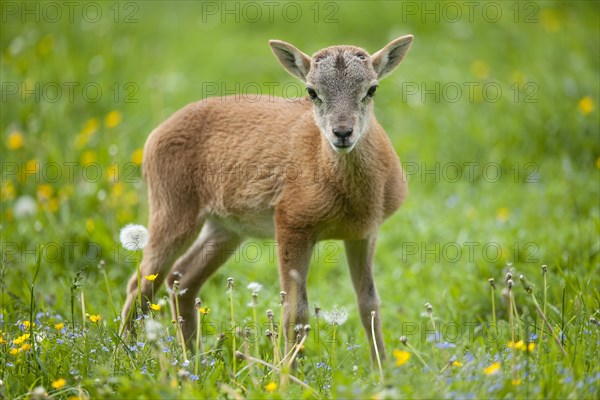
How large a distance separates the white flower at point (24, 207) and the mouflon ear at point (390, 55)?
13.3 ft

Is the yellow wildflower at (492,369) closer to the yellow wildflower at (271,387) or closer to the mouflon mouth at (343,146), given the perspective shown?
the yellow wildflower at (271,387)

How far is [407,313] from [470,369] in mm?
2654

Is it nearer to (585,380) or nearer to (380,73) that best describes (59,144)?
(380,73)

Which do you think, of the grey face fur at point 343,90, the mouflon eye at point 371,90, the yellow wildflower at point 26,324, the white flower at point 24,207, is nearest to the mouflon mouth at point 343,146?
the grey face fur at point 343,90

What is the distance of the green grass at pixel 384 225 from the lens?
454 centimetres

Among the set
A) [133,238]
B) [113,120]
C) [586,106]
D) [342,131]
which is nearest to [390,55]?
[342,131]

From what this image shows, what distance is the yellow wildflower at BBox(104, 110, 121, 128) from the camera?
9.26 m

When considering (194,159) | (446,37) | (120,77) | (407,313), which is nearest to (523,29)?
(446,37)

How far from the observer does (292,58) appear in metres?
5.77

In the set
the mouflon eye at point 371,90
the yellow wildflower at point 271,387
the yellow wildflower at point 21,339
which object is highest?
the mouflon eye at point 371,90

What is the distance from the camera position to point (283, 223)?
5.62m

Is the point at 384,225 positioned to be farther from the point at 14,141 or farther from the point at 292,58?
the point at 14,141

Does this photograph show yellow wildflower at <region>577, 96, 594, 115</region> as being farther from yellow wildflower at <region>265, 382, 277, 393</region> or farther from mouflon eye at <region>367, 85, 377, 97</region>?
yellow wildflower at <region>265, 382, 277, 393</region>

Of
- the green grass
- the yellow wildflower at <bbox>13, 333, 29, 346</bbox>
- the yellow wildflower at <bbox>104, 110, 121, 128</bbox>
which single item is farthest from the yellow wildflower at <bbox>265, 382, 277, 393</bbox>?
the yellow wildflower at <bbox>104, 110, 121, 128</bbox>
